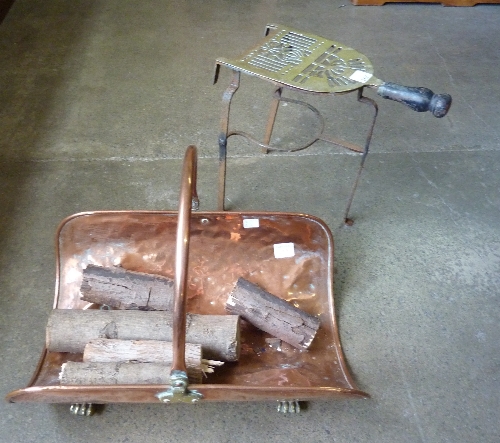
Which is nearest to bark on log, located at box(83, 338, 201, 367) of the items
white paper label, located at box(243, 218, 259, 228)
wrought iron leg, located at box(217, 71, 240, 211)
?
white paper label, located at box(243, 218, 259, 228)

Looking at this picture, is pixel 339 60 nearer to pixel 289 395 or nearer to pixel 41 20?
pixel 289 395

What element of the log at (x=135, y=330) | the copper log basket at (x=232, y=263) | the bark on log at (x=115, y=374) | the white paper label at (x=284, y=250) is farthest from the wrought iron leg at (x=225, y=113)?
the bark on log at (x=115, y=374)

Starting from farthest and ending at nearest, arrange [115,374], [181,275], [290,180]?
[290,180]
[115,374]
[181,275]

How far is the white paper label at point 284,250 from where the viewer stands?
5.21ft

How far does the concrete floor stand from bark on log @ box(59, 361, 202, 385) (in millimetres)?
240

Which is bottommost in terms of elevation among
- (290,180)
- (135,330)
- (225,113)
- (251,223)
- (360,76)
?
(290,180)

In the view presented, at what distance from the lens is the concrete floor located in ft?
4.82

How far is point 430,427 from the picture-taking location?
4.80 ft

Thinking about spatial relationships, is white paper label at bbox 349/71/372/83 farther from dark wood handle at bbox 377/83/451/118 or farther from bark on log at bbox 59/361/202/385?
bark on log at bbox 59/361/202/385

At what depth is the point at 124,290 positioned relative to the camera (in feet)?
4.81

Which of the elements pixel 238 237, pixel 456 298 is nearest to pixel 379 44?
pixel 456 298

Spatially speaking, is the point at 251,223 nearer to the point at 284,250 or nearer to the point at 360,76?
the point at 284,250

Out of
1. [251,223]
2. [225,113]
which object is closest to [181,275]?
[251,223]

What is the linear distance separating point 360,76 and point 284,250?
0.62 meters
